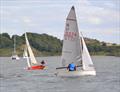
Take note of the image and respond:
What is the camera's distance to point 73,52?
197 feet

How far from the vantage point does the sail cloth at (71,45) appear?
59125mm

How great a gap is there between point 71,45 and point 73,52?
91cm

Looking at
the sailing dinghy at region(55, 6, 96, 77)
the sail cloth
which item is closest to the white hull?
the sailing dinghy at region(55, 6, 96, 77)

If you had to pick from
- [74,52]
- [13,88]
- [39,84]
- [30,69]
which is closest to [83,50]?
[74,52]

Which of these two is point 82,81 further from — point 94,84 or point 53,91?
point 53,91

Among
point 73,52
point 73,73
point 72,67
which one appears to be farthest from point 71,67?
point 73,52

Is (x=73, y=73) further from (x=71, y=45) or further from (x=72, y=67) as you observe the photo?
(x=71, y=45)

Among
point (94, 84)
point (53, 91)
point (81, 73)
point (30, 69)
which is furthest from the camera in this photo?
point (30, 69)

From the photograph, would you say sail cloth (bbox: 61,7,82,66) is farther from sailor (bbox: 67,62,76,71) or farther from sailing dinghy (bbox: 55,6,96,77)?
sailor (bbox: 67,62,76,71)

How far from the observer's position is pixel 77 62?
60.2 metres

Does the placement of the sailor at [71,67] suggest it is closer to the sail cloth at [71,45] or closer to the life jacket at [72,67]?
the life jacket at [72,67]

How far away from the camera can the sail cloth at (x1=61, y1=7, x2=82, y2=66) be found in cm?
5912

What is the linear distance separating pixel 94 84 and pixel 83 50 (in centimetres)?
844

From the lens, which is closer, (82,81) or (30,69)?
(82,81)
